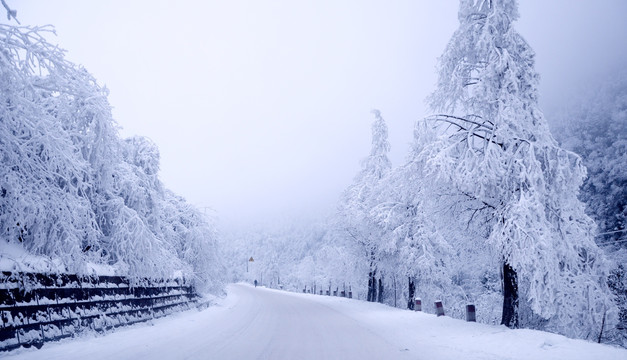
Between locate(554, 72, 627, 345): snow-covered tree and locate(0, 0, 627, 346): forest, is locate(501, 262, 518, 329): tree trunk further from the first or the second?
locate(554, 72, 627, 345): snow-covered tree

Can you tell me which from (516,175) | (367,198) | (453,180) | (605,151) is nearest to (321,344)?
(453,180)

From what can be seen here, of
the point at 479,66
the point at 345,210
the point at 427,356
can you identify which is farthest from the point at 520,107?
the point at 345,210

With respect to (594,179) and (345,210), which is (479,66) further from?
(594,179)

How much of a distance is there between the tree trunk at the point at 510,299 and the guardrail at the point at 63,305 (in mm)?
11414

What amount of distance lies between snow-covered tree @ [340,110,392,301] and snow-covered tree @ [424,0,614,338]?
11952mm

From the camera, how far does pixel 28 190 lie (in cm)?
579

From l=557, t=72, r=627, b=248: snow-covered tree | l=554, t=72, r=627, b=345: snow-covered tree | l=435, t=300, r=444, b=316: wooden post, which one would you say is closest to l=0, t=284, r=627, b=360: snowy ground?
l=435, t=300, r=444, b=316: wooden post

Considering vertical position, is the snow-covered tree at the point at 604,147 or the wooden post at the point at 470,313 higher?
the snow-covered tree at the point at 604,147

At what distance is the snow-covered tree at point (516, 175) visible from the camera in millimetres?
9188

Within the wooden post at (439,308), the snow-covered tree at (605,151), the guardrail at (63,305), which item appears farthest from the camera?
the snow-covered tree at (605,151)

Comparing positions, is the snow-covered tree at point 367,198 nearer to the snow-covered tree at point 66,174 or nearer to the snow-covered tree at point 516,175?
the snow-covered tree at point 516,175

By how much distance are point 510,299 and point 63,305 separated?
11.9 m

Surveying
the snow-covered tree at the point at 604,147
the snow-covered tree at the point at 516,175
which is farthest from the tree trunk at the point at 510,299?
the snow-covered tree at the point at 604,147

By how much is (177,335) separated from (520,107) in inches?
476
